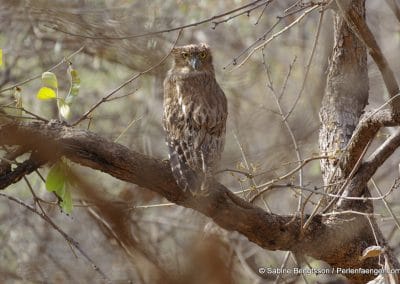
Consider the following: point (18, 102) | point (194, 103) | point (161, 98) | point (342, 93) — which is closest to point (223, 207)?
point (18, 102)

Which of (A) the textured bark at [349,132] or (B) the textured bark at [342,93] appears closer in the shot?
(A) the textured bark at [349,132]

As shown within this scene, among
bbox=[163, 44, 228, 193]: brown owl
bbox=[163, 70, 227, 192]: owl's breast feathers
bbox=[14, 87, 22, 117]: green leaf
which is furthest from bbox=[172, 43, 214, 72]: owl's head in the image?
bbox=[14, 87, 22, 117]: green leaf

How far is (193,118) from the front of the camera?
5.00 metres

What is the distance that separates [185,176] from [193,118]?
1.07 metres

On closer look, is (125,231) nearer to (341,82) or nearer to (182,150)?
(182,150)

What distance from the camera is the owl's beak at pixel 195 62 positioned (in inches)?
229

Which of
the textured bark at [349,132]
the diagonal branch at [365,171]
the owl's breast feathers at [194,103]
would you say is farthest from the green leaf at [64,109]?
the diagonal branch at [365,171]

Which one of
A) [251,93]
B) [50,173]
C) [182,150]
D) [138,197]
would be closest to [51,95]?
[50,173]

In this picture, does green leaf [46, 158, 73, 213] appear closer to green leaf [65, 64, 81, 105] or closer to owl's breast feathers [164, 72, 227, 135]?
green leaf [65, 64, 81, 105]

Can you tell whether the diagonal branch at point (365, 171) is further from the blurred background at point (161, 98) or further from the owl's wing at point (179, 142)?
the owl's wing at point (179, 142)

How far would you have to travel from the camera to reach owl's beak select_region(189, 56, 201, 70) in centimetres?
582

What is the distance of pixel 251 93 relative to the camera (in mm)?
9023

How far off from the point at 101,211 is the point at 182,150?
334 cm

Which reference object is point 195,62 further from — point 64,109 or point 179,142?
point 64,109
